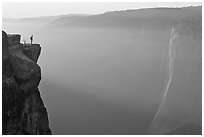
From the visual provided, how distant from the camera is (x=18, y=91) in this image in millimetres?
30641

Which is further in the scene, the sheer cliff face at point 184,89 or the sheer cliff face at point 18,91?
the sheer cliff face at point 184,89

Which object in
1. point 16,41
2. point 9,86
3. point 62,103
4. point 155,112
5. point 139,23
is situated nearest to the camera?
point 9,86

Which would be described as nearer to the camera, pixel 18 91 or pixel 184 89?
pixel 18 91

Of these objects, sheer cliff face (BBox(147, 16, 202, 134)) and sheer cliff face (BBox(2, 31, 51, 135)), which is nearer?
sheer cliff face (BBox(2, 31, 51, 135))

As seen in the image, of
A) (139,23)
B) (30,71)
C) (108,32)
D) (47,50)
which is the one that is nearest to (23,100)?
(30,71)

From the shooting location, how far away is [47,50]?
183125mm

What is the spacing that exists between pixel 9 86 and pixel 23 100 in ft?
9.73

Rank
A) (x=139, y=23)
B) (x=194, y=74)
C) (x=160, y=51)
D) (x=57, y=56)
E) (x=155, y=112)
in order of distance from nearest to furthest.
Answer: (x=194, y=74), (x=155, y=112), (x=160, y=51), (x=139, y=23), (x=57, y=56)

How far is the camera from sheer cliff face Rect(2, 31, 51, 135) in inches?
1158

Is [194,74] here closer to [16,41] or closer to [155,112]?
[155,112]

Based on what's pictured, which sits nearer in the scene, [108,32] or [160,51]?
[160,51]

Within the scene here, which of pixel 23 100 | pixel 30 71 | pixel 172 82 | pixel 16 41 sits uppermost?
pixel 16 41

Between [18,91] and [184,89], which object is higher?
[18,91]

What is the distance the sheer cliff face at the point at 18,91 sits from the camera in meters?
29.4
